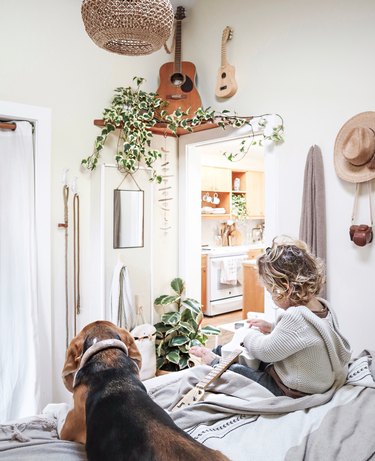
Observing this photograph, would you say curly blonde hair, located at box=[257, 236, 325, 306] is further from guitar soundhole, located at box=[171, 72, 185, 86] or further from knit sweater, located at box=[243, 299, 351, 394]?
guitar soundhole, located at box=[171, 72, 185, 86]

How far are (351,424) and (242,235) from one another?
5.76 metres

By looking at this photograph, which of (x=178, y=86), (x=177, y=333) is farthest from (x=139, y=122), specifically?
(x=177, y=333)

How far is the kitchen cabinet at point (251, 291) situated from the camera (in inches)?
196

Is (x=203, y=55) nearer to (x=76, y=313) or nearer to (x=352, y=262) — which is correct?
(x=352, y=262)

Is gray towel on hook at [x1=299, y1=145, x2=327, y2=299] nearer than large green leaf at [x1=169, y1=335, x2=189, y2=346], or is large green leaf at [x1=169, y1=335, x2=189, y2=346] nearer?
gray towel on hook at [x1=299, y1=145, x2=327, y2=299]

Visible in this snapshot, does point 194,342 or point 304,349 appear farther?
point 194,342

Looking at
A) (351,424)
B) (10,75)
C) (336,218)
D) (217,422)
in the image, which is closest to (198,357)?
(217,422)

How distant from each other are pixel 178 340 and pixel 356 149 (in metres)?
1.86

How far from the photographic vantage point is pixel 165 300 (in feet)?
10.5

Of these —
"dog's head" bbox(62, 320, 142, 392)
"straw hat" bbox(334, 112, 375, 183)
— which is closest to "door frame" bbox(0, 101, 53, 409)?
"dog's head" bbox(62, 320, 142, 392)

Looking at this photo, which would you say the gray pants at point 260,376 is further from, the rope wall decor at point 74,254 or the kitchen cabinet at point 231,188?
the kitchen cabinet at point 231,188

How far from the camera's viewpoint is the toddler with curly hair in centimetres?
142

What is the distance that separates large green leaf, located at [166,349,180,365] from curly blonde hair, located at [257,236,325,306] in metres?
1.55

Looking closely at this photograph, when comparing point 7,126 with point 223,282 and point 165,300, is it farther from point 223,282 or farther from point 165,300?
point 223,282
